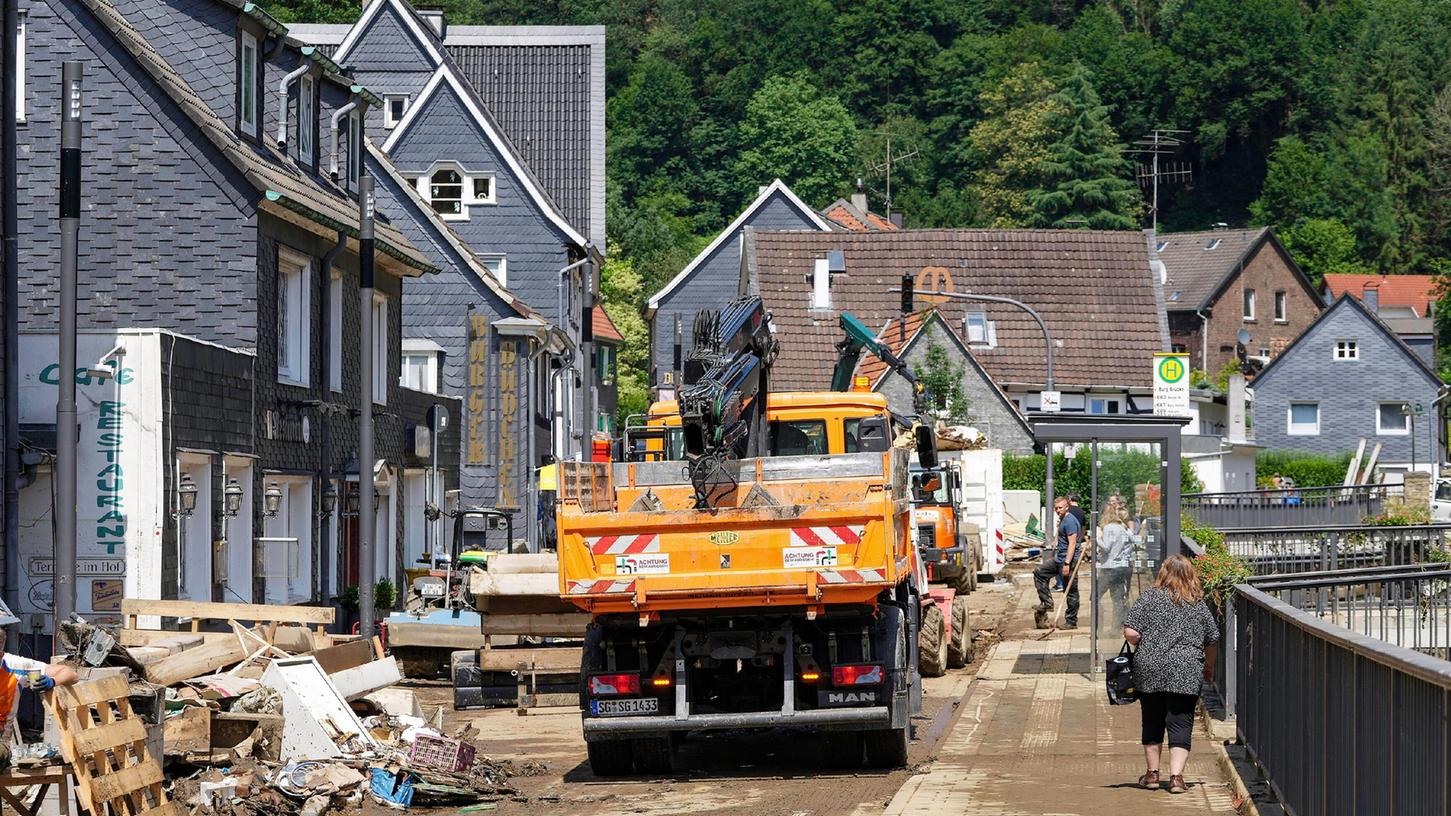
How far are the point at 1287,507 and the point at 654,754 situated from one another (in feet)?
83.0

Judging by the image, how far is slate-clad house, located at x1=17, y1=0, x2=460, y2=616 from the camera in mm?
20125

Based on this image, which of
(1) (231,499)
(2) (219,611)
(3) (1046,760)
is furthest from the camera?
(1) (231,499)

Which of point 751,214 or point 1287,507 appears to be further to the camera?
point 751,214

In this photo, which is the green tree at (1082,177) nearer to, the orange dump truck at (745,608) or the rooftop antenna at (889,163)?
the rooftop antenna at (889,163)

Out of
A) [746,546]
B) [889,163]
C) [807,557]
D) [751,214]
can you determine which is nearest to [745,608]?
[746,546]

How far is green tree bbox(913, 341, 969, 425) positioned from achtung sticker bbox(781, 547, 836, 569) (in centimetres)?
3663

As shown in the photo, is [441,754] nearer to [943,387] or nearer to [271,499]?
[271,499]

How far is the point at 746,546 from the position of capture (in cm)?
1440

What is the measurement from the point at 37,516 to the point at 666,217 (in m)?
83.9

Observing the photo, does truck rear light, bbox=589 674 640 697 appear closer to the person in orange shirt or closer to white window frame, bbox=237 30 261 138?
the person in orange shirt

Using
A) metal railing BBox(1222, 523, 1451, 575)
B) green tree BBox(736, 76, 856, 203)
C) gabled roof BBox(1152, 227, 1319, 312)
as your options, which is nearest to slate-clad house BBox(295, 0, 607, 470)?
metal railing BBox(1222, 523, 1451, 575)

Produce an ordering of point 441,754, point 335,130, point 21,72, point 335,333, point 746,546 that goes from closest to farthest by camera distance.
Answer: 1. point 441,754
2. point 746,546
3. point 21,72
4. point 335,333
5. point 335,130

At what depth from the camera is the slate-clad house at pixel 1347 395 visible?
→ 7944 centimetres

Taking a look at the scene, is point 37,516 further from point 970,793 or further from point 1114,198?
point 1114,198
